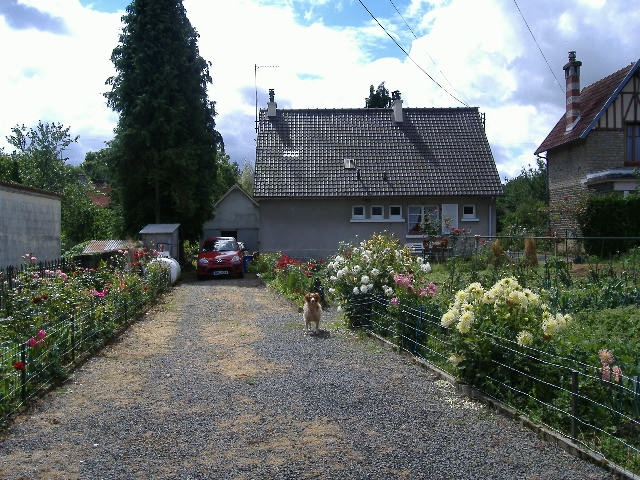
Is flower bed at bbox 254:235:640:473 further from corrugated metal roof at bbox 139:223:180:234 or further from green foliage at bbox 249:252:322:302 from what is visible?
corrugated metal roof at bbox 139:223:180:234

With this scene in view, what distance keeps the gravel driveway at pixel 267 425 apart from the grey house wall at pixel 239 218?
96.2ft

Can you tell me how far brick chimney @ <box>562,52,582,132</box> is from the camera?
99.8 ft

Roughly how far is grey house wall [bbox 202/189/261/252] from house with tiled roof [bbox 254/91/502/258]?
372 inches

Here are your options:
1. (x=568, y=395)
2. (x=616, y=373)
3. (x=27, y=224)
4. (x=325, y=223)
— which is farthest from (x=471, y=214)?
(x=616, y=373)

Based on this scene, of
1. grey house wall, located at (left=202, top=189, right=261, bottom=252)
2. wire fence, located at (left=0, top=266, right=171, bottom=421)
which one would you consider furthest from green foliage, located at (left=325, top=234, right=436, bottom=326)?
grey house wall, located at (left=202, top=189, right=261, bottom=252)

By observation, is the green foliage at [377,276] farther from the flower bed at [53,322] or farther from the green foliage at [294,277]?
the flower bed at [53,322]

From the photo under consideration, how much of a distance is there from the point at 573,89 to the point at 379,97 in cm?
2455

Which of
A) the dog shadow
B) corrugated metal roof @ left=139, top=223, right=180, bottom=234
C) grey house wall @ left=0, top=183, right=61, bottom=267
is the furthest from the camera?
corrugated metal roof @ left=139, top=223, right=180, bottom=234

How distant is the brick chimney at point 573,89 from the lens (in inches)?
1197

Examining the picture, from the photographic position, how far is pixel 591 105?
30.1 m

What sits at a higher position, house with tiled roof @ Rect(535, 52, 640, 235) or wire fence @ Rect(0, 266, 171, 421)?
house with tiled roof @ Rect(535, 52, 640, 235)

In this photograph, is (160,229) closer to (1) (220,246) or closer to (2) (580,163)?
(1) (220,246)

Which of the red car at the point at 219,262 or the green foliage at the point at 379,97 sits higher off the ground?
the green foliage at the point at 379,97

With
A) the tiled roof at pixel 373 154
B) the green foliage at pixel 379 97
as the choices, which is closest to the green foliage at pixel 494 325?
the tiled roof at pixel 373 154
